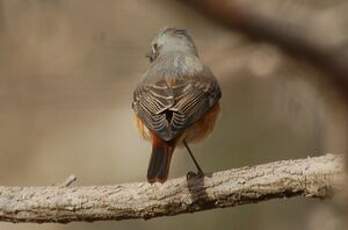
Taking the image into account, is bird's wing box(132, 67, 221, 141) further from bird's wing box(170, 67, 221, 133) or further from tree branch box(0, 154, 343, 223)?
tree branch box(0, 154, 343, 223)

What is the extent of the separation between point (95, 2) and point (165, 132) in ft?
9.63

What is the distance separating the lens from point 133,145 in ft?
22.8

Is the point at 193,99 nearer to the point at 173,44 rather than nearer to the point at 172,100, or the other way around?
the point at 172,100

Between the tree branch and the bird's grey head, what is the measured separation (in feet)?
4.60

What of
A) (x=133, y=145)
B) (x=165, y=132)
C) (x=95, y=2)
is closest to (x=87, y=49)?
(x=95, y=2)

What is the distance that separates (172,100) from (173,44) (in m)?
0.74

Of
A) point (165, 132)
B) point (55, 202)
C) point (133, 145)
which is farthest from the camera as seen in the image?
point (133, 145)

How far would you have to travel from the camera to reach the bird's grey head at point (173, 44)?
452 cm

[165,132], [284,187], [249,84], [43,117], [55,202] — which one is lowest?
[284,187]

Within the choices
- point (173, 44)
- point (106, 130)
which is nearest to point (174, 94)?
point (173, 44)

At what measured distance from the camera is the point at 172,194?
10.4ft

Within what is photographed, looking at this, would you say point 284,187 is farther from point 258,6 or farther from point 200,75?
point 258,6

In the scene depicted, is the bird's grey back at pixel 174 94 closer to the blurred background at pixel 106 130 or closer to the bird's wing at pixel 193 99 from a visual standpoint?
the bird's wing at pixel 193 99

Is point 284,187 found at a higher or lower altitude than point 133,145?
lower
